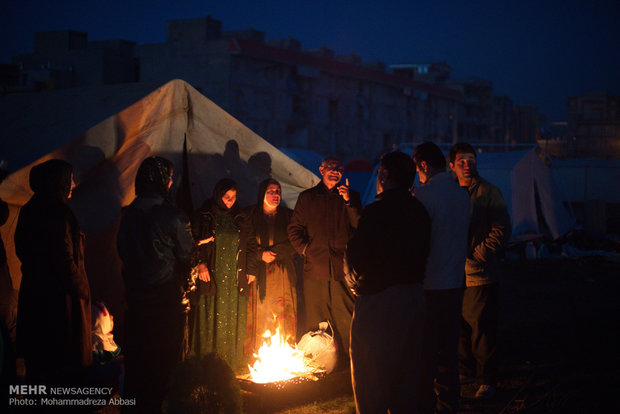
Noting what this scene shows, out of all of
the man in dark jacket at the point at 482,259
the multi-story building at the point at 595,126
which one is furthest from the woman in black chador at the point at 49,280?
the multi-story building at the point at 595,126

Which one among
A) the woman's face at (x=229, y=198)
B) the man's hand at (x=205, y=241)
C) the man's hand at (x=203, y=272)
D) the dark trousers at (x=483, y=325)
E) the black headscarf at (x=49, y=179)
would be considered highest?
the black headscarf at (x=49, y=179)

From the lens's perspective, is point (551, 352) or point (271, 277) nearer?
point (271, 277)

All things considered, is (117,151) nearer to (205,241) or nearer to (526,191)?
(205,241)

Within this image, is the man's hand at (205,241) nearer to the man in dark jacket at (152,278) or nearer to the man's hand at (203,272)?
the man's hand at (203,272)

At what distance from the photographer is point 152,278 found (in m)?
3.59

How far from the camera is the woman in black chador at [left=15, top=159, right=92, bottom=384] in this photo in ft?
12.1

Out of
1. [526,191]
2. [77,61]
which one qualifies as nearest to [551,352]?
[526,191]

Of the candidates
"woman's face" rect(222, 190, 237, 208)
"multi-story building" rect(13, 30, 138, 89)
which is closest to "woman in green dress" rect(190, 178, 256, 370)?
"woman's face" rect(222, 190, 237, 208)

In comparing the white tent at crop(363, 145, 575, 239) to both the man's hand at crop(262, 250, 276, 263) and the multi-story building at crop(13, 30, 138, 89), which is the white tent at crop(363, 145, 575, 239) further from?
the multi-story building at crop(13, 30, 138, 89)

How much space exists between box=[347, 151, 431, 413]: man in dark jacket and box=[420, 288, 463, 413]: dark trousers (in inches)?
14.7

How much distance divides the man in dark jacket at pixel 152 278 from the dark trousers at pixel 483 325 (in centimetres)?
238

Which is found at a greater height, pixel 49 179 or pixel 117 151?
pixel 117 151

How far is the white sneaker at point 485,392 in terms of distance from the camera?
15.4 feet

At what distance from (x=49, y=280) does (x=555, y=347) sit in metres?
5.17
